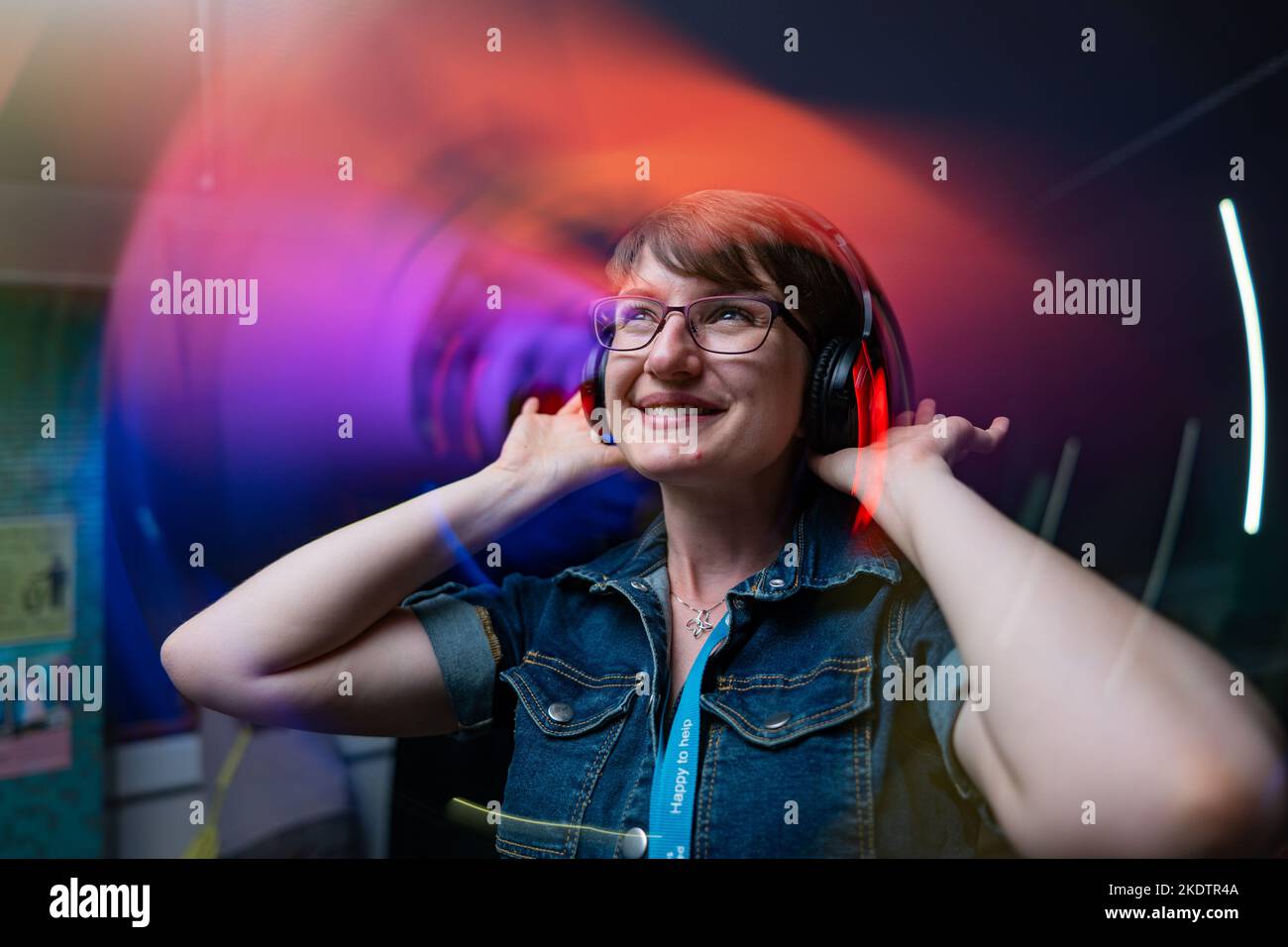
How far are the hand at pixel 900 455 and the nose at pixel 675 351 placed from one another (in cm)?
19

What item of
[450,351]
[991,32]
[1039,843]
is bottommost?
[1039,843]

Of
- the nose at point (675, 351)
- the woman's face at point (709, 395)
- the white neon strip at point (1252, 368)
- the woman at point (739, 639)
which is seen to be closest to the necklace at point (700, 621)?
the woman at point (739, 639)

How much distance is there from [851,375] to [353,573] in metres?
0.62

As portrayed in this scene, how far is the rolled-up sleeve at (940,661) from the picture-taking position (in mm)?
1035

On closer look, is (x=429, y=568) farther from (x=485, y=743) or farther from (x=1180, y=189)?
(x=1180, y=189)

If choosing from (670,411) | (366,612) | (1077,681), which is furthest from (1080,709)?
(366,612)

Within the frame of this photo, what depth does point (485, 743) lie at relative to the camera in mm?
1240

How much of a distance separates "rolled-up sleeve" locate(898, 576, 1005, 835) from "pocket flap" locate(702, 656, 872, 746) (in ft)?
0.20

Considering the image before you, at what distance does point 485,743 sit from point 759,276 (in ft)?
2.14

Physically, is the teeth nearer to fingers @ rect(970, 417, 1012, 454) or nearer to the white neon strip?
fingers @ rect(970, 417, 1012, 454)

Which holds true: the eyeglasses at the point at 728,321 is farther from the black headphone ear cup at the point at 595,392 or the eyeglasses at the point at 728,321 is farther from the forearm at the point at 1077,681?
the forearm at the point at 1077,681

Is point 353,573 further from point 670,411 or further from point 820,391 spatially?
point 820,391

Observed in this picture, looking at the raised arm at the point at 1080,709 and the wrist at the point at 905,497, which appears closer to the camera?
the raised arm at the point at 1080,709
